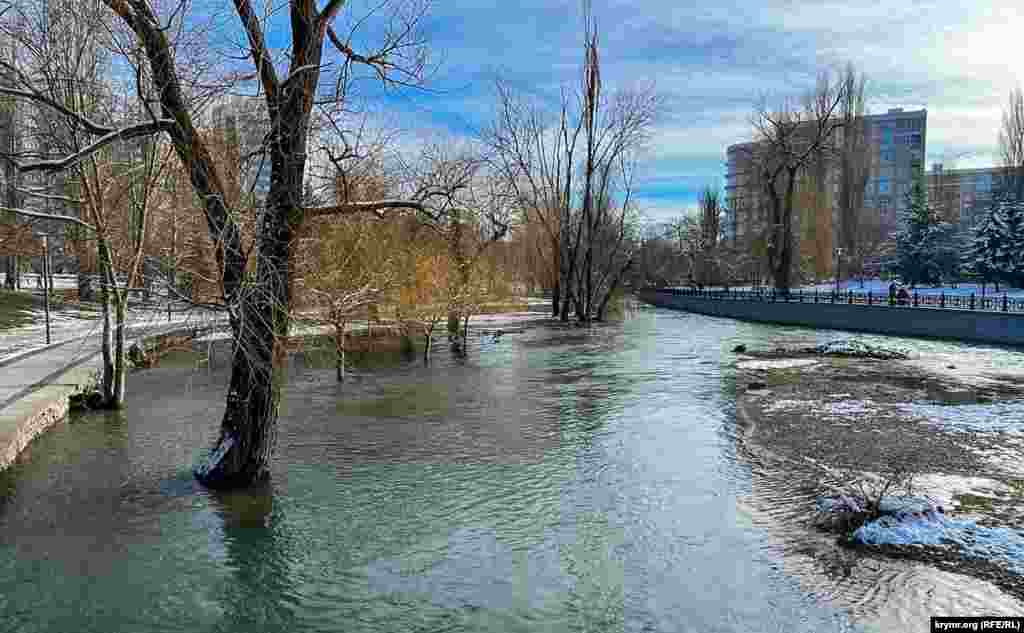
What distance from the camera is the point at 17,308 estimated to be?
35625mm


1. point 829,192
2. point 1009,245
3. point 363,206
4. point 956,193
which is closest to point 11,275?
point 363,206

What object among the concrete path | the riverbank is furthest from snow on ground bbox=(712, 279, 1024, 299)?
the concrete path

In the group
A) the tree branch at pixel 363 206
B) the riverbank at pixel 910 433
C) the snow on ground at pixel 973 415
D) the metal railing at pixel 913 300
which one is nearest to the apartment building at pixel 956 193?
the metal railing at pixel 913 300

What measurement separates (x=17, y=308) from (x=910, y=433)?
38370 millimetres

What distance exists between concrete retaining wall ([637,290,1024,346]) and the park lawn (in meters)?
40.1

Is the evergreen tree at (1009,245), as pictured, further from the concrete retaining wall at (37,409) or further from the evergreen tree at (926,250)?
the concrete retaining wall at (37,409)

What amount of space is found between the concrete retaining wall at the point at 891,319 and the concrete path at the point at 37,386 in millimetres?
30823

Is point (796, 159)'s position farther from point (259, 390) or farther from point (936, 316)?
point (259, 390)

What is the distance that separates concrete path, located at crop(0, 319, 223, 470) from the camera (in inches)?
460

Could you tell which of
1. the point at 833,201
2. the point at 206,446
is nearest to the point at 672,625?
the point at 206,446

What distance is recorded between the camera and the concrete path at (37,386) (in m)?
11.7

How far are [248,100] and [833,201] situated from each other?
7054 cm

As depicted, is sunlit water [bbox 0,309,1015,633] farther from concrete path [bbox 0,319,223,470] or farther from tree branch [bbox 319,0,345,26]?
tree branch [bbox 319,0,345,26]

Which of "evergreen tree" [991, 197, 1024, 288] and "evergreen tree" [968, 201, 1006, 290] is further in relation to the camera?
"evergreen tree" [968, 201, 1006, 290]
